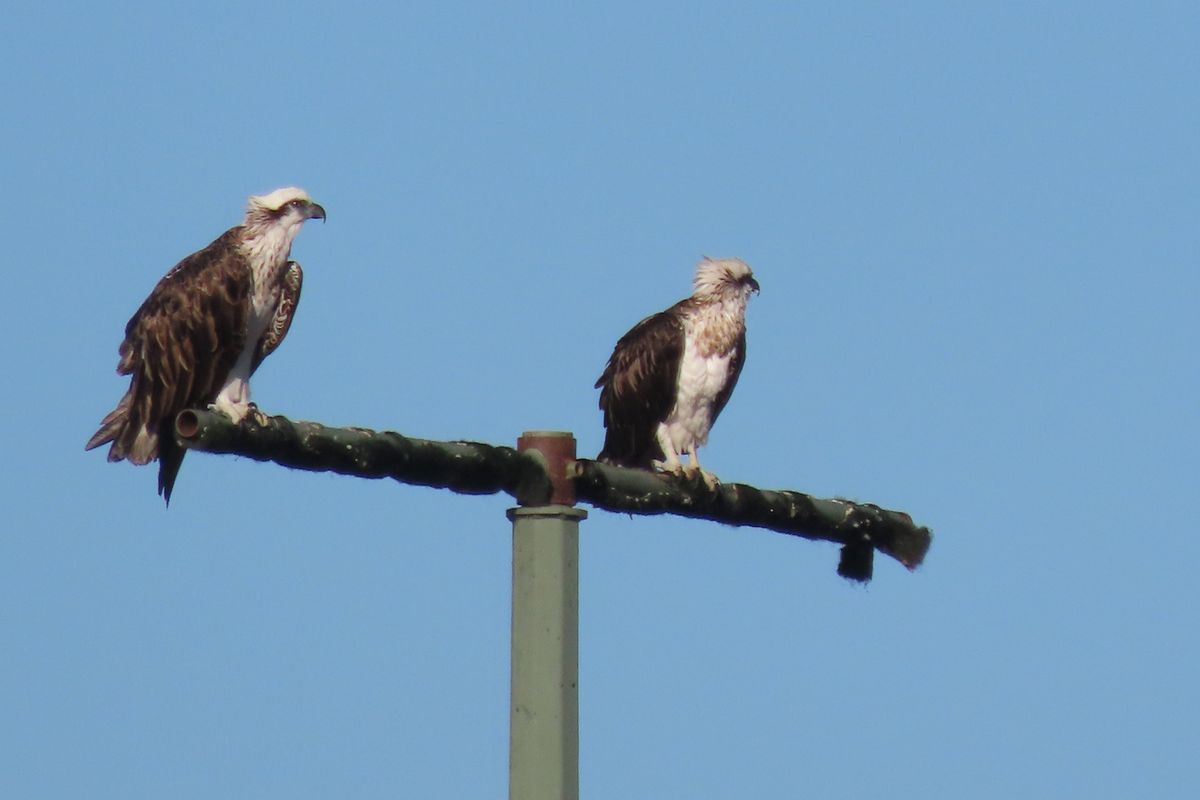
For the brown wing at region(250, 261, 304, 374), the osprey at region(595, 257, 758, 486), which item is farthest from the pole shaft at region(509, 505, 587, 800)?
the osprey at region(595, 257, 758, 486)

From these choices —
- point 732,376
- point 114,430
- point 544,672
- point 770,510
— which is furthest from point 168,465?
point 732,376

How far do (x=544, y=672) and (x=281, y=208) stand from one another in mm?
5363

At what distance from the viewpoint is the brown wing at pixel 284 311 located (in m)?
10.5

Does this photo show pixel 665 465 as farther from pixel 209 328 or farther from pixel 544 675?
pixel 544 675

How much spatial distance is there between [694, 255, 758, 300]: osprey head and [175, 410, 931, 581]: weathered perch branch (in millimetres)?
5030

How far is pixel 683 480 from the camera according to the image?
7.70m

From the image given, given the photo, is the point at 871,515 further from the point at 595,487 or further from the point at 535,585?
the point at 535,585

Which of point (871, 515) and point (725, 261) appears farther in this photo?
point (725, 261)

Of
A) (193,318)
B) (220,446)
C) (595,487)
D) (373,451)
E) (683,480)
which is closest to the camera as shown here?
(220,446)

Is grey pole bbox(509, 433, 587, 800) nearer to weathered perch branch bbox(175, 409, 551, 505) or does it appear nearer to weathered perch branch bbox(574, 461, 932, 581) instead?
weathered perch branch bbox(175, 409, 551, 505)

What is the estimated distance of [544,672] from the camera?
19.2 ft

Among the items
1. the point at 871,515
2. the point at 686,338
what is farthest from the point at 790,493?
the point at 686,338

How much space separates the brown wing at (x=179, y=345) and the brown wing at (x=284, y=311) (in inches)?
14.0

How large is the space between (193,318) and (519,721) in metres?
4.69
